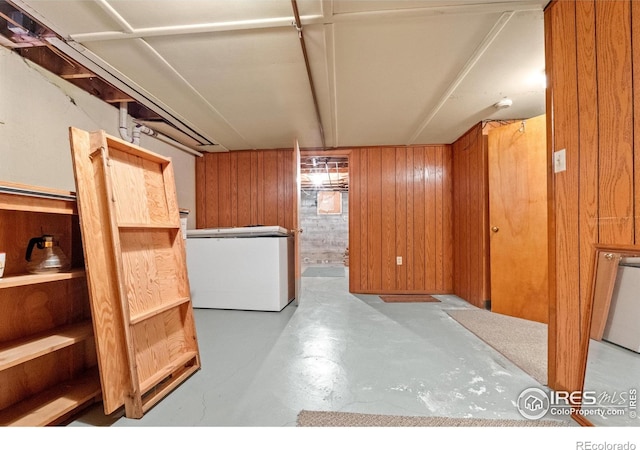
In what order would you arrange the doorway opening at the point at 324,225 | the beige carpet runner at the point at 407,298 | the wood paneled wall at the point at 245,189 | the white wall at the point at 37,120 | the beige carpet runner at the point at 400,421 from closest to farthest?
the beige carpet runner at the point at 400,421 → the white wall at the point at 37,120 → the beige carpet runner at the point at 407,298 → the wood paneled wall at the point at 245,189 → the doorway opening at the point at 324,225

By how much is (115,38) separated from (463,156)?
3.57 m

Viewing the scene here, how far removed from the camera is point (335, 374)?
4.82 feet

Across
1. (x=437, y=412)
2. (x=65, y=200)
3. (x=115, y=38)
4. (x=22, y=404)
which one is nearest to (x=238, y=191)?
(x=115, y=38)

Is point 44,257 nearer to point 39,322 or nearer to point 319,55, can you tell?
point 39,322

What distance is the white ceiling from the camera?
132cm

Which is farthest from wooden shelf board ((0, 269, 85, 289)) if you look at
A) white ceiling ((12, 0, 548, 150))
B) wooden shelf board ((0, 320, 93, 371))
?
white ceiling ((12, 0, 548, 150))

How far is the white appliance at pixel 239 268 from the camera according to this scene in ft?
9.11

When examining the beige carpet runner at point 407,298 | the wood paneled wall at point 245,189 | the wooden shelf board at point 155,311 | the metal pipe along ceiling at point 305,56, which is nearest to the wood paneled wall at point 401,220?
the beige carpet runner at point 407,298

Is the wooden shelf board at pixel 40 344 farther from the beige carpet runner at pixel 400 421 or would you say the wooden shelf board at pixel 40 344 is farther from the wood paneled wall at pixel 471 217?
the wood paneled wall at pixel 471 217

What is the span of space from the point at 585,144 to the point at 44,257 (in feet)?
8.54

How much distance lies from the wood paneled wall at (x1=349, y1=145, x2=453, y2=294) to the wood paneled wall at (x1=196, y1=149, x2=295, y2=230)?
→ 1.02 metres

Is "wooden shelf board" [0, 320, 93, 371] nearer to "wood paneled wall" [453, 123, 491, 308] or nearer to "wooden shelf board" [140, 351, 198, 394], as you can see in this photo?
"wooden shelf board" [140, 351, 198, 394]

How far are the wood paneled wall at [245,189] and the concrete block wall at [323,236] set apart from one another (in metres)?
3.79

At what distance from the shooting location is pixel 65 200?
1105 mm
